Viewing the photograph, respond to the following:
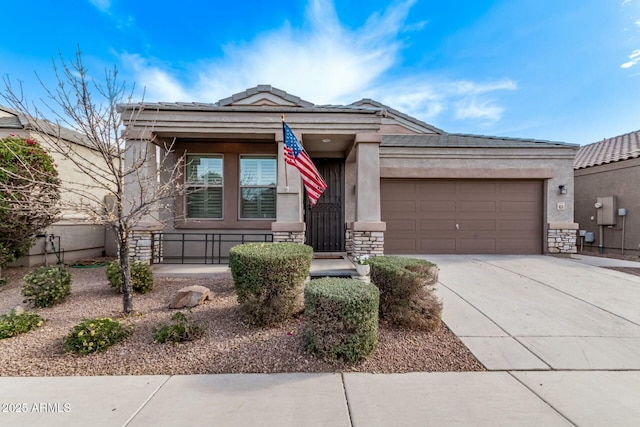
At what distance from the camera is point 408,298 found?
3.76 m

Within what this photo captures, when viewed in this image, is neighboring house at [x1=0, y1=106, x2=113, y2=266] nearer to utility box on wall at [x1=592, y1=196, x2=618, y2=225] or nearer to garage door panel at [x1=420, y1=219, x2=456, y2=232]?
garage door panel at [x1=420, y1=219, x2=456, y2=232]

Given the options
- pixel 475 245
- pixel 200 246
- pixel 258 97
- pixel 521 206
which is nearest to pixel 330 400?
pixel 200 246

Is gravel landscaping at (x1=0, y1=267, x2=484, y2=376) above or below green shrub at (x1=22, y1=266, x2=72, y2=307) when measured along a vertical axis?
below

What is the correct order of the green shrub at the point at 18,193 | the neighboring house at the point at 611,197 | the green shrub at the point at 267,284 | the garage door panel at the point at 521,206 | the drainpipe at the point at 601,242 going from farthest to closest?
the drainpipe at the point at 601,242
the neighboring house at the point at 611,197
the garage door panel at the point at 521,206
the green shrub at the point at 18,193
the green shrub at the point at 267,284

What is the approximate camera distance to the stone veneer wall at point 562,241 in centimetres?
888

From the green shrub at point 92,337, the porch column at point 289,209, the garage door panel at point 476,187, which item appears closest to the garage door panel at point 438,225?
the garage door panel at point 476,187

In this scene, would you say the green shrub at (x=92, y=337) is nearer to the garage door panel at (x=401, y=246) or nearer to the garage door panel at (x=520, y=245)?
the garage door panel at (x=401, y=246)

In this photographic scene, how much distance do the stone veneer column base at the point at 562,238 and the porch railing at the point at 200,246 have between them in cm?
877

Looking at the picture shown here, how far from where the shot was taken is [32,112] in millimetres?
4246

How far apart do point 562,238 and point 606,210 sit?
2873 mm

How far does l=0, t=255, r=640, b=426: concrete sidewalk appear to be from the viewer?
7.20 feet

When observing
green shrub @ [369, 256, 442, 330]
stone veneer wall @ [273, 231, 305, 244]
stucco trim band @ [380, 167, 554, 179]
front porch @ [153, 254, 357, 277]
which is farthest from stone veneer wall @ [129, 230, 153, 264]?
stucco trim band @ [380, 167, 554, 179]

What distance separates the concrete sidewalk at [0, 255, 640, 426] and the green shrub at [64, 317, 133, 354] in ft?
1.31

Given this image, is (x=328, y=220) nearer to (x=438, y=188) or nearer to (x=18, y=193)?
(x=438, y=188)
